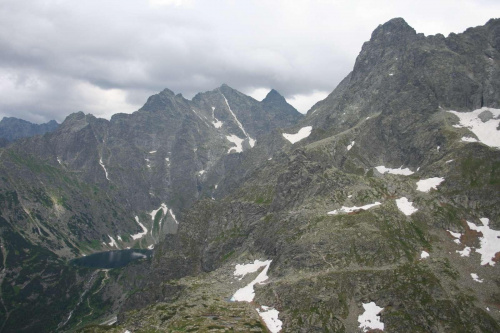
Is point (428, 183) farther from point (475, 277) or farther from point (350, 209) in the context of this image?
point (475, 277)

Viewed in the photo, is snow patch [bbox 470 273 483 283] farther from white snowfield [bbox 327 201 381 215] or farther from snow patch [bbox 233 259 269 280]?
snow patch [bbox 233 259 269 280]

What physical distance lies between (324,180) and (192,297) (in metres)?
76.6

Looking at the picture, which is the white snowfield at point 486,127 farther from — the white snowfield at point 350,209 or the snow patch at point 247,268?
the snow patch at point 247,268

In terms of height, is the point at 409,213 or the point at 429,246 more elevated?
the point at 409,213

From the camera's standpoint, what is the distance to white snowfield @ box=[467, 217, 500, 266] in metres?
107

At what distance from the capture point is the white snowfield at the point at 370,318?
9294 cm

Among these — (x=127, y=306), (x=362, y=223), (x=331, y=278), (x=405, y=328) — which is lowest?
(x=127, y=306)

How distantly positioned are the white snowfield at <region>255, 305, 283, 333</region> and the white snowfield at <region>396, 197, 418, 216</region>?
61.7 meters

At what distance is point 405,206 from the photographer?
13425cm

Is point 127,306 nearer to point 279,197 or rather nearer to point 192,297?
point 192,297

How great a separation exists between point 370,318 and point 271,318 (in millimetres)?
26593

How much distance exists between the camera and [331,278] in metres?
107

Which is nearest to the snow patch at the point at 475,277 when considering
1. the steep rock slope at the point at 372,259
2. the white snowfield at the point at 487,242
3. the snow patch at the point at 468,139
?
the steep rock slope at the point at 372,259

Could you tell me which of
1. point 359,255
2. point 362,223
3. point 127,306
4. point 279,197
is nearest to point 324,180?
point 279,197
